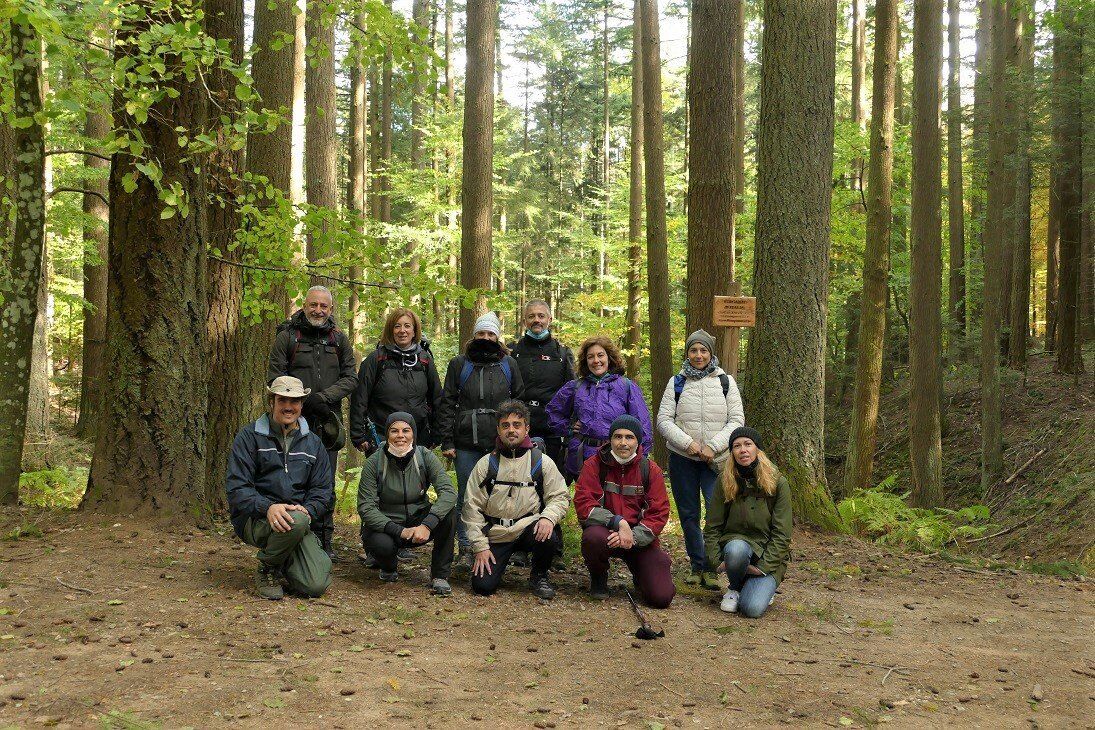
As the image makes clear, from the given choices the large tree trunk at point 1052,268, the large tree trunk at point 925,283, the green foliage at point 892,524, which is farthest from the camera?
the large tree trunk at point 1052,268

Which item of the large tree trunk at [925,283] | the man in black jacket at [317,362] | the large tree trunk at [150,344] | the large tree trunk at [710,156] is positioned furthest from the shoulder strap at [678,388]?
the large tree trunk at [925,283]

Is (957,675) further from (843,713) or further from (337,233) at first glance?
(337,233)

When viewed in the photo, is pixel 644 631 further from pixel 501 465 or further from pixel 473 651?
pixel 501 465

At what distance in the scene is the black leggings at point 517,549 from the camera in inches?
237

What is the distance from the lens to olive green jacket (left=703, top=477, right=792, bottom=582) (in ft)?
19.4

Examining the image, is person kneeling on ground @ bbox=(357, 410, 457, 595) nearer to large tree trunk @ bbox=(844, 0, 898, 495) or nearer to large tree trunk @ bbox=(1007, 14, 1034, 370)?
large tree trunk @ bbox=(844, 0, 898, 495)

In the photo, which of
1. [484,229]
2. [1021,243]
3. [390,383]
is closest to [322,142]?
[484,229]

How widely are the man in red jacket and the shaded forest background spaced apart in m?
2.06

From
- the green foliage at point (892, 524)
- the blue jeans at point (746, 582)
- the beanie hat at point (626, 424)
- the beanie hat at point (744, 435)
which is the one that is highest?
the beanie hat at point (626, 424)

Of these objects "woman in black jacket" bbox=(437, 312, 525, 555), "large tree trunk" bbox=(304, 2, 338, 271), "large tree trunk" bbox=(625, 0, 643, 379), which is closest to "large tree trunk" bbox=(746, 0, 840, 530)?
"woman in black jacket" bbox=(437, 312, 525, 555)

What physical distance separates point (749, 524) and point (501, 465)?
1.92 m

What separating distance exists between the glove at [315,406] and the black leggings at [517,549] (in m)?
1.79

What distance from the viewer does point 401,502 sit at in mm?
6094

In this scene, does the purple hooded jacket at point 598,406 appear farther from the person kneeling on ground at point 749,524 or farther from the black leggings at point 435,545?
the black leggings at point 435,545
